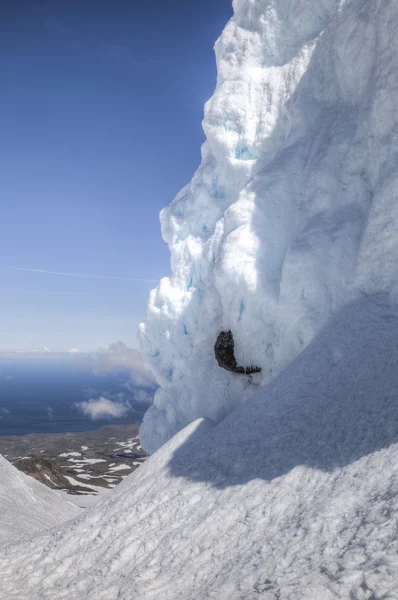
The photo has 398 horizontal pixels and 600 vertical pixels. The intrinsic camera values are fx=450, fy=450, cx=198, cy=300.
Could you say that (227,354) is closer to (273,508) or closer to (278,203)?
(278,203)

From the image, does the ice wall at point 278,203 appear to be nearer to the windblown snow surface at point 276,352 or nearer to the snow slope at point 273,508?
the windblown snow surface at point 276,352

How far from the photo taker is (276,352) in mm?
14852

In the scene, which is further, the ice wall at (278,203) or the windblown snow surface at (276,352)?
the ice wall at (278,203)

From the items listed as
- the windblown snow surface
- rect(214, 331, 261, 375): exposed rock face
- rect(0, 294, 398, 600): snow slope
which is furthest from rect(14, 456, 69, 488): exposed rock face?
rect(0, 294, 398, 600): snow slope

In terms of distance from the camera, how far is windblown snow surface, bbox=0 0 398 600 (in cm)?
679

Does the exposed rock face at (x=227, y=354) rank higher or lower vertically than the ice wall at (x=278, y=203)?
lower

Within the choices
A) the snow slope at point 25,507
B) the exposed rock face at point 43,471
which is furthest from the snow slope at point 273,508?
the exposed rock face at point 43,471

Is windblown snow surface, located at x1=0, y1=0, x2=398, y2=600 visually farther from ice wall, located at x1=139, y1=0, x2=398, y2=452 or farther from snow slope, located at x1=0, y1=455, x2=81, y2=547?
snow slope, located at x1=0, y1=455, x2=81, y2=547

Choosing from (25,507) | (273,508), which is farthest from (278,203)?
(25,507)

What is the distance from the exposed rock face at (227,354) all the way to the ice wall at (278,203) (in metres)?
0.31

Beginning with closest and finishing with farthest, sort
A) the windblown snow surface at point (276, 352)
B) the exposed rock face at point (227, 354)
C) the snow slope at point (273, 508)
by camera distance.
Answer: the snow slope at point (273, 508)
the windblown snow surface at point (276, 352)
the exposed rock face at point (227, 354)

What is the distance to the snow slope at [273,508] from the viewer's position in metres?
5.96

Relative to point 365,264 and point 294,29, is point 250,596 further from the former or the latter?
point 294,29

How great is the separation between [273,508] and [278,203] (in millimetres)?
11074
